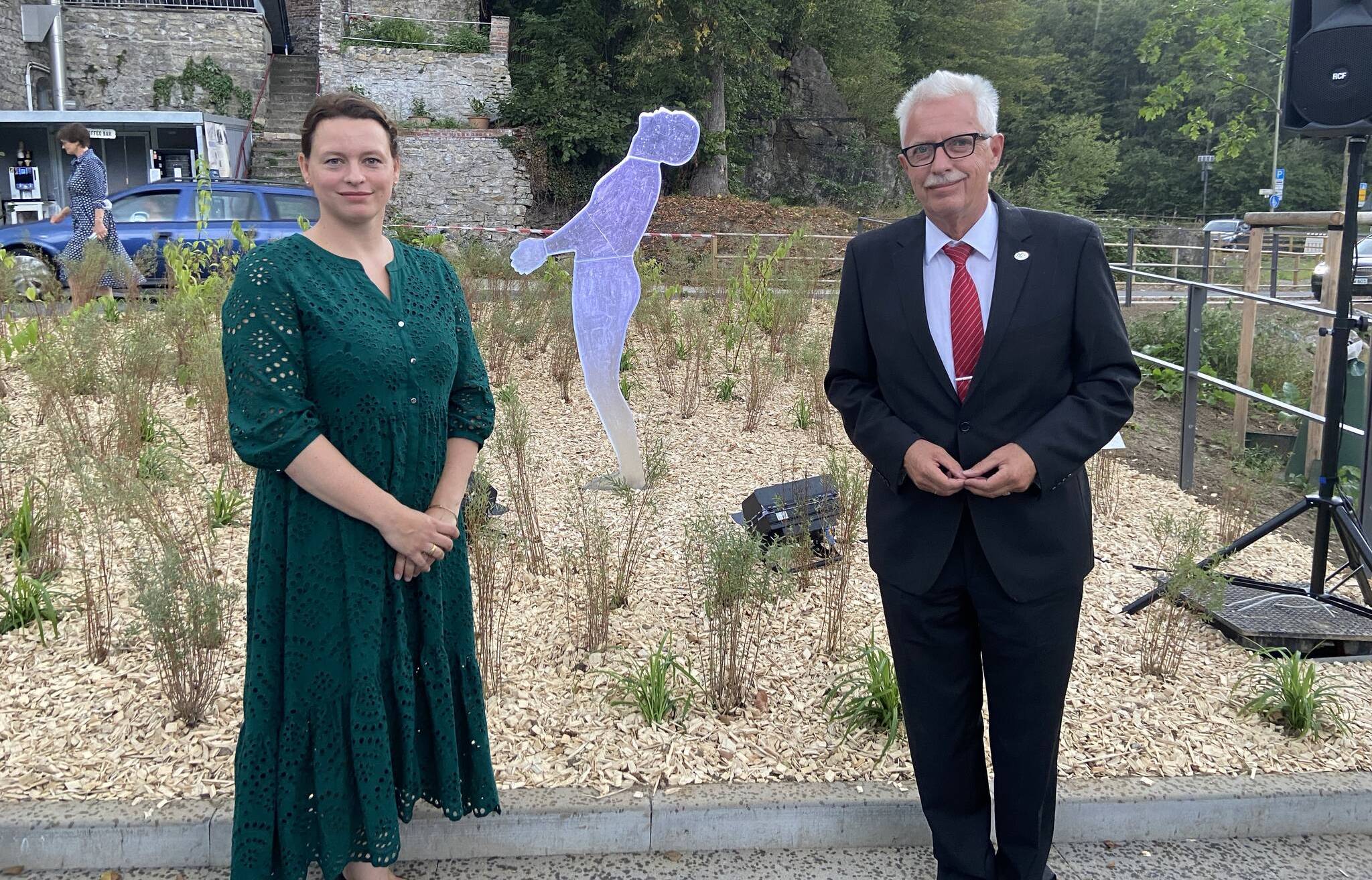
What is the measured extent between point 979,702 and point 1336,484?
2329 mm

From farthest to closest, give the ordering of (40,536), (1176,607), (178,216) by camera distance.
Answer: (178,216) < (40,536) < (1176,607)

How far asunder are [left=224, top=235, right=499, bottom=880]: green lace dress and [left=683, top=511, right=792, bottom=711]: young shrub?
1.19 metres

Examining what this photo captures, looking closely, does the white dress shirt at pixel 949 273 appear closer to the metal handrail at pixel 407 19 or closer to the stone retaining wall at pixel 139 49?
the metal handrail at pixel 407 19

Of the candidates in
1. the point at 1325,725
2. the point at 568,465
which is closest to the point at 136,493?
the point at 568,465

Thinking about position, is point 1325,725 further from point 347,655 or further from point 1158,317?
point 1158,317

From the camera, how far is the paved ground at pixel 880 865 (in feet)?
9.35

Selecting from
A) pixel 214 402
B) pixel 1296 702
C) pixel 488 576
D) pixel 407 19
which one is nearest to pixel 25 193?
pixel 407 19

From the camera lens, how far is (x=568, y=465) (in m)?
6.12

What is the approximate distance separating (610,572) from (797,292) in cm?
505

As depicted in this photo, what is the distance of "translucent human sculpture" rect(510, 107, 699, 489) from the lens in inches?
212

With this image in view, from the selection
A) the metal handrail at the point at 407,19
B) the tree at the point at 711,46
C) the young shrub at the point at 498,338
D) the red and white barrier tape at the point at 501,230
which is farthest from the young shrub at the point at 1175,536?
the metal handrail at the point at 407,19

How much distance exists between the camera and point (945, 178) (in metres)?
2.39

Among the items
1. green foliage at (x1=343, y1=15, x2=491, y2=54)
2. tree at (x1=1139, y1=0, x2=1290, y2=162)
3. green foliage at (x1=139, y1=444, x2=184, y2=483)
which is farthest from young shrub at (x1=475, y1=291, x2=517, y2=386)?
green foliage at (x1=343, y1=15, x2=491, y2=54)

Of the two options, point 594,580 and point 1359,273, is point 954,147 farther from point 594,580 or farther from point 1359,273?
point 1359,273
